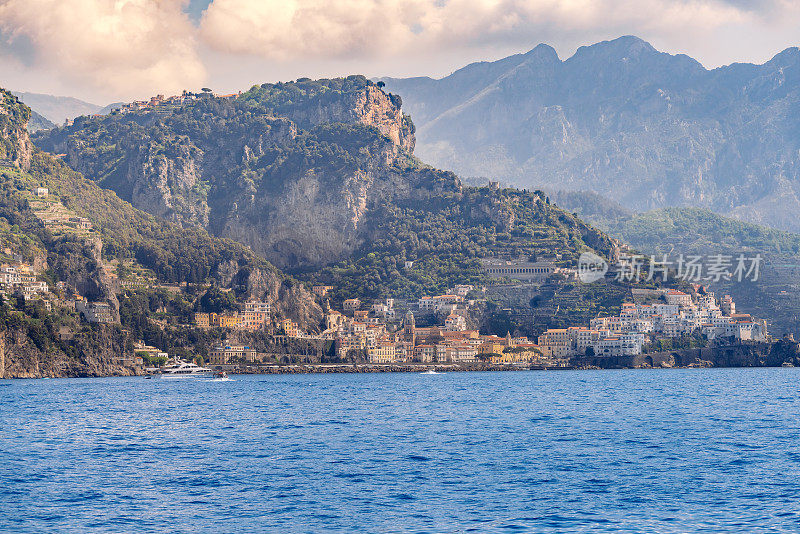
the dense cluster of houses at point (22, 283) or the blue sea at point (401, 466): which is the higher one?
the dense cluster of houses at point (22, 283)

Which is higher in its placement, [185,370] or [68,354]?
[68,354]

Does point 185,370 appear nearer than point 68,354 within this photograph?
No

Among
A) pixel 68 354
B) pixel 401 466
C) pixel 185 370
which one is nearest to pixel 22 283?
pixel 68 354

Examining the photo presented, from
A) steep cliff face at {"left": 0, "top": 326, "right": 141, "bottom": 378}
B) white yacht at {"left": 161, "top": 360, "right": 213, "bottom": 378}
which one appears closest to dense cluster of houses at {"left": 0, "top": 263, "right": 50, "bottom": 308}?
steep cliff face at {"left": 0, "top": 326, "right": 141, "bottom": 378}

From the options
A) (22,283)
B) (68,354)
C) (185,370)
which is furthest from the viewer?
(22,283)

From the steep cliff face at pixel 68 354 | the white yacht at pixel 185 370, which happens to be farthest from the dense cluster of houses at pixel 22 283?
the white yacht at pixel 185 370

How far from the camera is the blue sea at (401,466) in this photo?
159 ft

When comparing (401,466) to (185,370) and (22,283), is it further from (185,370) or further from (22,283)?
(22,283)

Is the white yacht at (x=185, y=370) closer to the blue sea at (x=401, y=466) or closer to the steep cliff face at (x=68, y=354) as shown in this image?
the steep cliff face at (x=68, y=354)

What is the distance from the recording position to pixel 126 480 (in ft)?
190

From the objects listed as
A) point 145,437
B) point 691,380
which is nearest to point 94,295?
point 691,380

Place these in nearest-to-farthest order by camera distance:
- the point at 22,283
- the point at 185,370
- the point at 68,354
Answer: the point at 68,354, the point at 185,370, the point at 22,283

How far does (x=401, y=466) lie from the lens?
62.7 m

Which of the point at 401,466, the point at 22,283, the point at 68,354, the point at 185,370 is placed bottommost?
the point at 401,466
